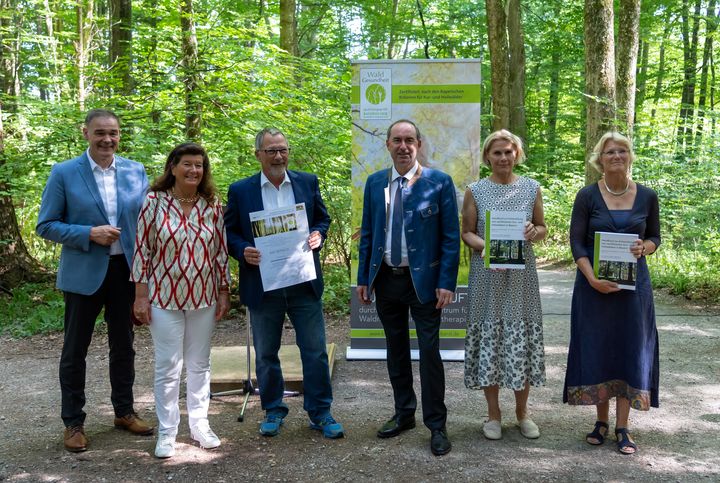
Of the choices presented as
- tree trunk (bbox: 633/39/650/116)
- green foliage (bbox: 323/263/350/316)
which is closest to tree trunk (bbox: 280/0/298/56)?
green foliage (bbox: 323/263/350/316)

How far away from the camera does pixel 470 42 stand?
764 inches

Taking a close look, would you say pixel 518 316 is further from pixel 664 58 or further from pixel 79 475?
pixel 664 58

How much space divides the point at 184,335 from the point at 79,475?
0.98 meters

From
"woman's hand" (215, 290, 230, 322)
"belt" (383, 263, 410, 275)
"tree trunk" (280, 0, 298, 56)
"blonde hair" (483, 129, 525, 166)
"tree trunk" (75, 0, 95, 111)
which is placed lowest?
"woman's hand" (215, 290, 230, 322)

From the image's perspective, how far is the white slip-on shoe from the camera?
4043 millimetres

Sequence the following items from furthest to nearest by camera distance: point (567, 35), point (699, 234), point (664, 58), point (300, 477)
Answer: point (664, 58) < point (567, 35) < point (699, 234) < point (300, 477)

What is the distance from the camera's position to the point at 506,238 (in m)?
3.83

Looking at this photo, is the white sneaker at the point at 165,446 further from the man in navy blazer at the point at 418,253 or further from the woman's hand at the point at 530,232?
the woman's hand at the point at 530,232

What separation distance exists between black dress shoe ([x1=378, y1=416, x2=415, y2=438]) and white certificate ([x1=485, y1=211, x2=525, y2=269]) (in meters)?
1.24

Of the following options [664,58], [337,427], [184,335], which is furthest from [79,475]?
[664,58]

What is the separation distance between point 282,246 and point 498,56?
970 centimetres

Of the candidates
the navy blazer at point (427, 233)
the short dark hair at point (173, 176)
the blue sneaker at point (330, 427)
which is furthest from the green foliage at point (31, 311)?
the navy blazer at point (427, 233)

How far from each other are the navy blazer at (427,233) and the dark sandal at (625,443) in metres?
1.42

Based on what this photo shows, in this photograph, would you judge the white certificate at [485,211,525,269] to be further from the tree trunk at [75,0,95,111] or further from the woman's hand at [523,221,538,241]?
the tree trunk at [75,0,95,111]
